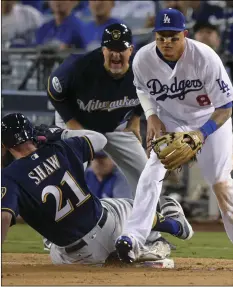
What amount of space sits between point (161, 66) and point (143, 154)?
1.43 metres

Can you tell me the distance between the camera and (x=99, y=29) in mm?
11070

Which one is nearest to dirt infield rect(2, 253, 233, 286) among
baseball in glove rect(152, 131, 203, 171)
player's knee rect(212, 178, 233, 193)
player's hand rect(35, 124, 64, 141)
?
player's knee rect(212, 178, 233, 193)

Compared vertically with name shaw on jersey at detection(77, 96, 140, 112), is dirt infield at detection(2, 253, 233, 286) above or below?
below

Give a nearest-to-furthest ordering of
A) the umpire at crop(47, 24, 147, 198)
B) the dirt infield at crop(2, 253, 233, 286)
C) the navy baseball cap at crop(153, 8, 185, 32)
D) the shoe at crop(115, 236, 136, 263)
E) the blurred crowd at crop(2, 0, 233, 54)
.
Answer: the dirt infield at crop(2, 253, 233, 286) → the shoe at crop(115, 236, 136, 263) → the navy baseball cap at crop(153, 8, 185, 32) → the umpire at crop(47, 24, 147, 198) → the blurred crowd at crop(2, 0, 233, 54)

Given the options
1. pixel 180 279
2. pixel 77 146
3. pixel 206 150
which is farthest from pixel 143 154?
pixel 180 279

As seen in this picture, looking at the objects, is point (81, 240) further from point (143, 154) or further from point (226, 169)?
point (143, 154)

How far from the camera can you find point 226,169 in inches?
242

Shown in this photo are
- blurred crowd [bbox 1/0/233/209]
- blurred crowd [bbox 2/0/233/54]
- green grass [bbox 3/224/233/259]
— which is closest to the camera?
green grass [bbox 3/224/233/259]

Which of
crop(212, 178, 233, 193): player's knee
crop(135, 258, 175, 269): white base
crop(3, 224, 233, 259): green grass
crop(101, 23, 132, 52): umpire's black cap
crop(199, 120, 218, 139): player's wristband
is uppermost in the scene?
crop(101, 23, 132, 52): umpire's black cap

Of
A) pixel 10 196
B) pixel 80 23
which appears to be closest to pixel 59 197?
pixel 10 196

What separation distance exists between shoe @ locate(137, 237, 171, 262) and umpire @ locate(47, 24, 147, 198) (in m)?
1.22

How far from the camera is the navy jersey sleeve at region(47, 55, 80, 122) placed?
7.20 meters

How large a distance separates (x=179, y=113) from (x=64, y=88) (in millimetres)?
1421

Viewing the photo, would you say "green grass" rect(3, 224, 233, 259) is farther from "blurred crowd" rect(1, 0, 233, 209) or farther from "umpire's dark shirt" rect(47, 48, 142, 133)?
"umpire's dark shirt" rect(47, 48, 142, 133)
